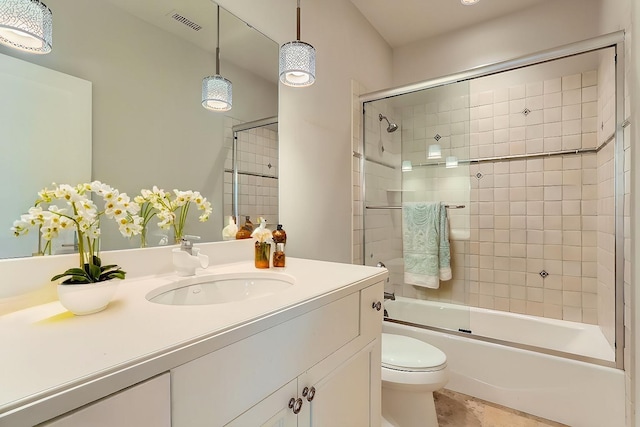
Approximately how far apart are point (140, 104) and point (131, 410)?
37.2 inches

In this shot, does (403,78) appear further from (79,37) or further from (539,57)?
(79,37)

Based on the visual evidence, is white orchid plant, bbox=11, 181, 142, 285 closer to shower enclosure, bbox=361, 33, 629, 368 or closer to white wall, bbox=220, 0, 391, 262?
white wall, bbox=220, 0, 391, 262

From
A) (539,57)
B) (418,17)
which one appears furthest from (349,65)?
(539,57)

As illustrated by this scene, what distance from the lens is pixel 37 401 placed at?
36 centimetres

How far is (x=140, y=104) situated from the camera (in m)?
1.03

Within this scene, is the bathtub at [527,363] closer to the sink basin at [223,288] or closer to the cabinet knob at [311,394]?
the sink basin at [223,288]

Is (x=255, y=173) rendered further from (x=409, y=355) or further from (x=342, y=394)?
(x=409, y=355)

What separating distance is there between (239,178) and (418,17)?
81.2 inches

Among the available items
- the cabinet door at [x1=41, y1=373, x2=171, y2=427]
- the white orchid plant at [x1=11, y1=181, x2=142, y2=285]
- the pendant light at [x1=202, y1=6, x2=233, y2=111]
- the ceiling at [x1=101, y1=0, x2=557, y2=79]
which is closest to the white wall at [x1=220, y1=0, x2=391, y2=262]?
the ceiling at [x1=101, y1=0, x2=557, y2=79]

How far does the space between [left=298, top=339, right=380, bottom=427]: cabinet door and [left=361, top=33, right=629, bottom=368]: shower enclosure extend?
115 cm

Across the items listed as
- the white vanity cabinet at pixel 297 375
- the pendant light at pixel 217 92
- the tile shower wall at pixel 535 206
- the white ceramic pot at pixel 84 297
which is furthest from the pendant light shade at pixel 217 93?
the tile shower wall at pixel 535 206

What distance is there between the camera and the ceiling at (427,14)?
7.25 feet

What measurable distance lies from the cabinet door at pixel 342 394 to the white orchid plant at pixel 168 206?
690 mm

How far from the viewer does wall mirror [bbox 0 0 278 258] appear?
818 mm
